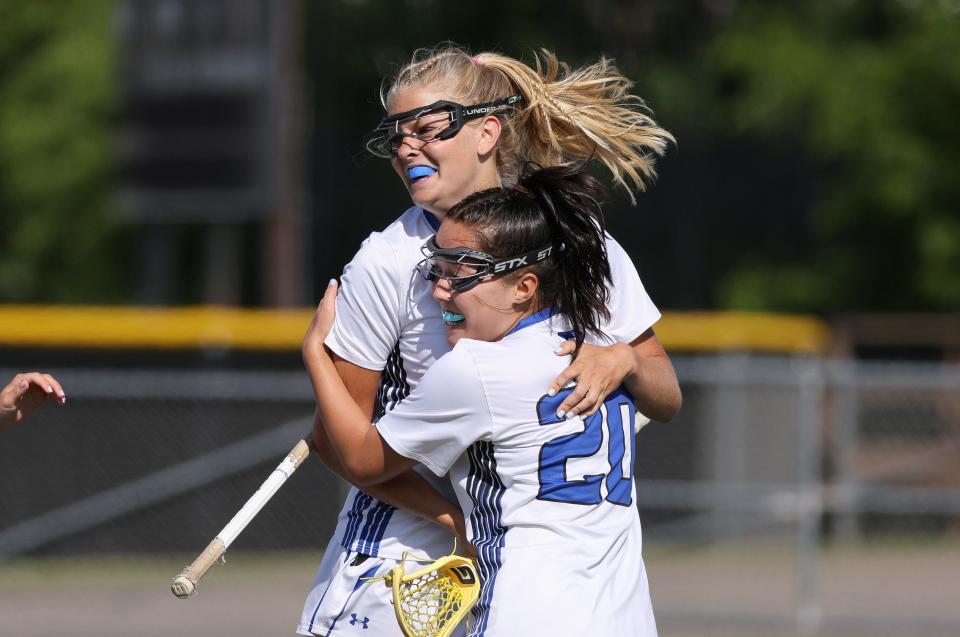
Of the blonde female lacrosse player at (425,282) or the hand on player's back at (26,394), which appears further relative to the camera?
the hand on player's back at (26,394)

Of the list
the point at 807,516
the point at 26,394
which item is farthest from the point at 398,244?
the point at 807,516

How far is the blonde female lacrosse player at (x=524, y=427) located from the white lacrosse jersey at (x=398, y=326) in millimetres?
112

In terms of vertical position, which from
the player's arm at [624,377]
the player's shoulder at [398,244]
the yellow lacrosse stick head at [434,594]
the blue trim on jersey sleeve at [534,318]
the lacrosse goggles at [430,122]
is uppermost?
the lacrosse goggles at [430,122]

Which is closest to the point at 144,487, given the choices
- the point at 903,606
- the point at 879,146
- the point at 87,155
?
the point at 903,606

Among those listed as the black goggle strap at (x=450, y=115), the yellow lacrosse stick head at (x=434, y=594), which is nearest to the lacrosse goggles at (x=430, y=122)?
the black goggle strap at (x=450, y=115)

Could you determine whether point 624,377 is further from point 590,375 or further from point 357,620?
point 357,620

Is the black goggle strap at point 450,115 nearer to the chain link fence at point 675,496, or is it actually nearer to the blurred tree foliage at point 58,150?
the chain link fence at point 675,496

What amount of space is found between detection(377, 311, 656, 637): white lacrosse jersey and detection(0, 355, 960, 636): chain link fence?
263 inches

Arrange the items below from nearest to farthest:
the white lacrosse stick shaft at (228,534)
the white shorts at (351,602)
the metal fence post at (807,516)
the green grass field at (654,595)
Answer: the white lacrosse stick shaft at (228,534)
the white shorts at (351,602)
the green grass field at (654,595)
the metal fence post at (807,516)

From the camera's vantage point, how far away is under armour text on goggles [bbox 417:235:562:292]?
3.18m

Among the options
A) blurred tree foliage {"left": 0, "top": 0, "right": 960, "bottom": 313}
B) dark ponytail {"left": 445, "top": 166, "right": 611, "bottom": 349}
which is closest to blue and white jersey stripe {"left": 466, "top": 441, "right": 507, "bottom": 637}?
dark ponytail {"left": 445, "top": 166, "right": 611, "bottom": 349}

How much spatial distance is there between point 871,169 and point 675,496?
687 centimetres

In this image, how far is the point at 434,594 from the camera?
3.26 meters

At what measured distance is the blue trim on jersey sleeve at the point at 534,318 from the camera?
324cm
